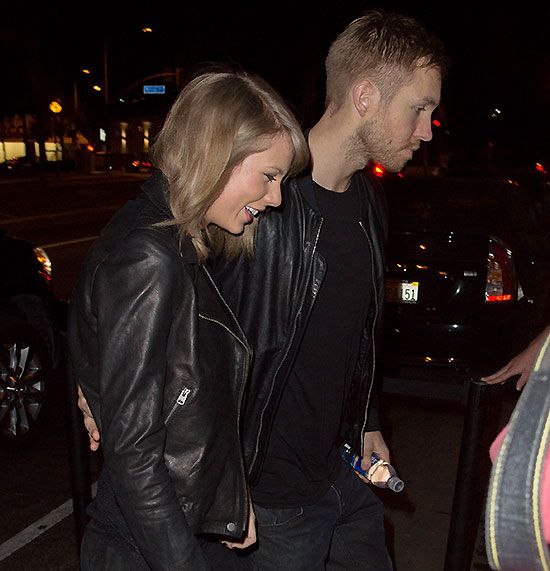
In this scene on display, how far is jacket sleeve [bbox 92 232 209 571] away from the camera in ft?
5.40

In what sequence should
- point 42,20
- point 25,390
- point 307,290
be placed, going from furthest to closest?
point 42,20 < point 25,390 < point 307,290

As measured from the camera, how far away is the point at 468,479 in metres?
2.92

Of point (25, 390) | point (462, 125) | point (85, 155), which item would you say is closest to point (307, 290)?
point (25, 390)

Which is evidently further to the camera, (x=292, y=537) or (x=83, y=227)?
(x=83, y=227)

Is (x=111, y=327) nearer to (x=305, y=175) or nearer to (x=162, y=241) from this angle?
(x=162, y=241)

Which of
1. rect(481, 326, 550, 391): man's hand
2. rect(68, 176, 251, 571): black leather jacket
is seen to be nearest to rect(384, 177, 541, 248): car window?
rect(481, 326, 550, 391): man's hand

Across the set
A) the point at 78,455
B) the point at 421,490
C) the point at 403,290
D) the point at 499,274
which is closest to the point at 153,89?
the point at 403,290

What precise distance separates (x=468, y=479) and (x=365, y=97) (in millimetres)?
1486

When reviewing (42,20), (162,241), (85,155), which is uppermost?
(42,20)

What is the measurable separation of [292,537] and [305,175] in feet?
3.53

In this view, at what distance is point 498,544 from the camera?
36.8 inches

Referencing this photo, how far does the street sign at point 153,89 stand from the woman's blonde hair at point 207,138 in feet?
289

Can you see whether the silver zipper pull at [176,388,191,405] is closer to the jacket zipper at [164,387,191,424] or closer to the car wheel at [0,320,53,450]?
the jacket zipper at [164,387,191,424]

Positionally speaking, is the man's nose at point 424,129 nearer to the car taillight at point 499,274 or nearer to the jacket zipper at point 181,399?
the jacket zipper at point 181,399
